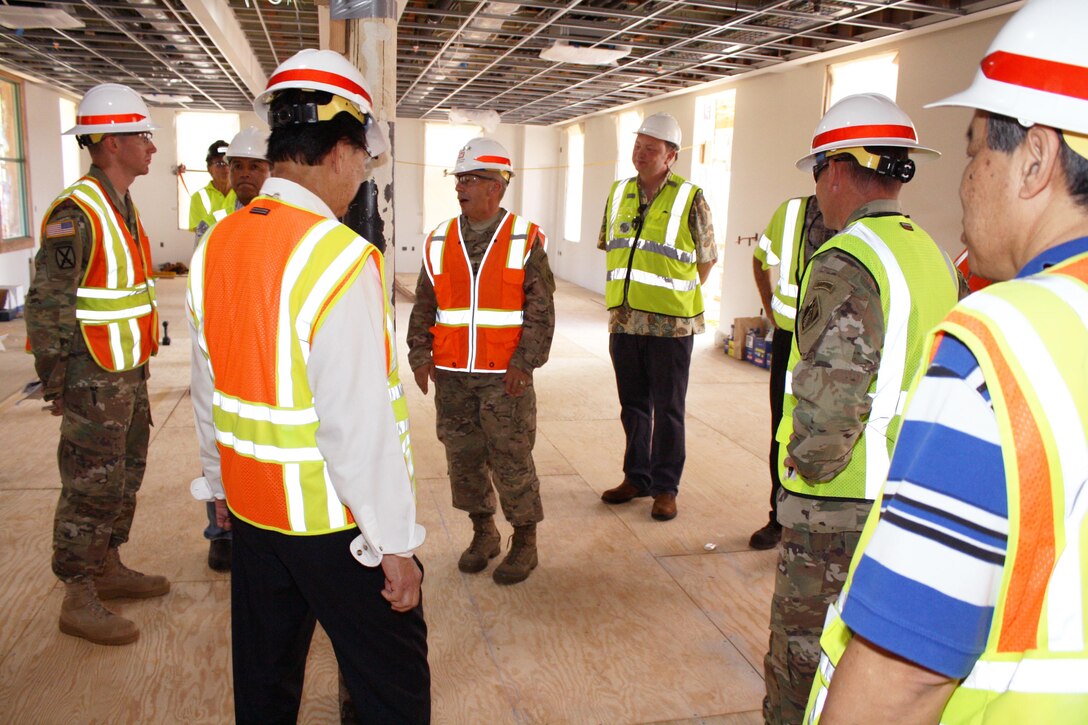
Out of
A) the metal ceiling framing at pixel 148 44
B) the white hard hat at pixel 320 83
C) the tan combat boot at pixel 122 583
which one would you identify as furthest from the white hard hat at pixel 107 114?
the metal ceiling framing at pixel 148 44

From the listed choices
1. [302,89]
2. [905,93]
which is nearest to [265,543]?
[302,89]

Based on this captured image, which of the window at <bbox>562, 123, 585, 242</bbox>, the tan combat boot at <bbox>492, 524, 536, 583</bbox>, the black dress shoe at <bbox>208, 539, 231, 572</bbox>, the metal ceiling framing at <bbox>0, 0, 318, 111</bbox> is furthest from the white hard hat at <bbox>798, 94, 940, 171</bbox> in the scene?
the window at <bbox>562, 123, 585, 242</bbox>

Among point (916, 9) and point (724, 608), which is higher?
point (916, 9)

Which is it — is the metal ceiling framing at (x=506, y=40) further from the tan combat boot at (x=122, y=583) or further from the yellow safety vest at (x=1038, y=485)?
the yellow safety vest at (x=1038, y=485)

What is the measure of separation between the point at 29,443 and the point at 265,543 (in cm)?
441

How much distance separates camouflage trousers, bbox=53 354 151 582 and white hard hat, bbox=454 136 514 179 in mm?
A: 1614

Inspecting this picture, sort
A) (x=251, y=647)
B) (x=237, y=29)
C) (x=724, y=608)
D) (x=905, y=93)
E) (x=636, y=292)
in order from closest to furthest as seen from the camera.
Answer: (x=251, y=647)
(x=724, y=608)
(x=636, y=292)
(x=905, y=93)
(x=237, y=29)

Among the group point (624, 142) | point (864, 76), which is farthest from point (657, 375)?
point (624, 142)

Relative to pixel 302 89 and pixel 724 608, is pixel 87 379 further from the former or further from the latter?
pixel 724 608

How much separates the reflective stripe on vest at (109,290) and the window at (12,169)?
9.59 m

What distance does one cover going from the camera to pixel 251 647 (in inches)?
70.2

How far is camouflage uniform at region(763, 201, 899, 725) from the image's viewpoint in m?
1.83

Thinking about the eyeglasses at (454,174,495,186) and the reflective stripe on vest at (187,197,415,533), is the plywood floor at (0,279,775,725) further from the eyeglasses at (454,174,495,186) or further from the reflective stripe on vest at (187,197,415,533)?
the eyeglasses at (454,174,495,186)

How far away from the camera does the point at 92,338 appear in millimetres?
2830
